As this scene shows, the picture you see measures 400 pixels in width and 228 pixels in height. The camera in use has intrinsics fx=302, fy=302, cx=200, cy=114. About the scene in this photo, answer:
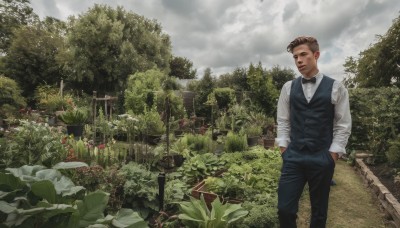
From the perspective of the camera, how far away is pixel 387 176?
527 cm

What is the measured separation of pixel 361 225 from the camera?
12.1 ft

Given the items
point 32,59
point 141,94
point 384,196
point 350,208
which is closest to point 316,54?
point 350,208

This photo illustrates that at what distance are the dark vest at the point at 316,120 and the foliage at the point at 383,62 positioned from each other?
1097 cm

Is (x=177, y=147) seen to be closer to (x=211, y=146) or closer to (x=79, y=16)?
(x=211, y=146)

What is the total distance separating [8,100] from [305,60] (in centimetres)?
1030

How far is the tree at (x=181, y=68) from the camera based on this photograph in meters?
33.3

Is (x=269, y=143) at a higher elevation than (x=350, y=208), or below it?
higher

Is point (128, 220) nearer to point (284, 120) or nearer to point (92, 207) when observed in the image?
point (92, 207)

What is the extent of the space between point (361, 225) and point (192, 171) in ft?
7.83

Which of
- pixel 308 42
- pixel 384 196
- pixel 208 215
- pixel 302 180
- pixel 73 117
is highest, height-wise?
pixel 308 42

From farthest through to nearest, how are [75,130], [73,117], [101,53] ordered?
[101,53]
[73,117]
[75,130]

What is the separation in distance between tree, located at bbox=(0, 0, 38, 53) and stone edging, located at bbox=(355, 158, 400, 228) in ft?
82.0

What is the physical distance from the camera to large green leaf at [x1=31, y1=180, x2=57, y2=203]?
1.58 meters

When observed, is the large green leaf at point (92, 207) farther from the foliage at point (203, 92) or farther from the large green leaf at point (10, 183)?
the foliage at point (203, 92)
